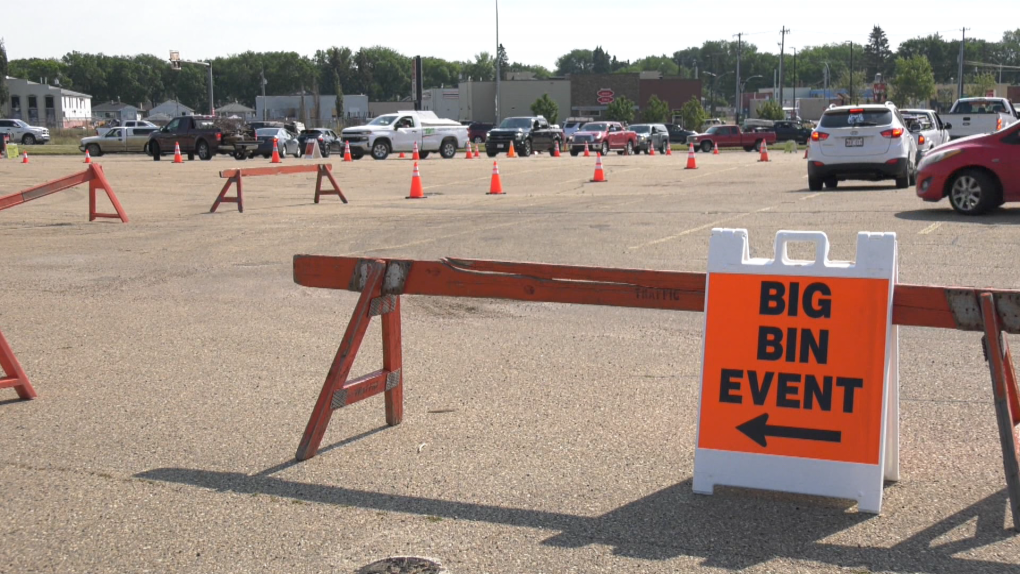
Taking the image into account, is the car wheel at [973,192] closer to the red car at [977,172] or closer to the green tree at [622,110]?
the red car at [977,172]

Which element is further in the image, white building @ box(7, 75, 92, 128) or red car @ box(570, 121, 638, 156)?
white building @ box(7, 75, 92, 128)

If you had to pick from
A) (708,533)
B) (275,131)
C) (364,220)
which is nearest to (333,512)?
(708,533)

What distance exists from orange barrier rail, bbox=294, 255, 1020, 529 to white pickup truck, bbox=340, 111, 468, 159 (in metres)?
36.8

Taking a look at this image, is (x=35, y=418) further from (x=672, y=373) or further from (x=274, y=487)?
(x=672, y=373)

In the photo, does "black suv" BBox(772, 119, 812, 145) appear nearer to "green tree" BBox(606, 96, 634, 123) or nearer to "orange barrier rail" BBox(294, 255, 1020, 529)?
"green tree" BBox(606, 96, 634, 123)

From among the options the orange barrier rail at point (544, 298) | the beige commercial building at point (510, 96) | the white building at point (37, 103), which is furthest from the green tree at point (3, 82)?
the orange barrier rail at point (544, 298)

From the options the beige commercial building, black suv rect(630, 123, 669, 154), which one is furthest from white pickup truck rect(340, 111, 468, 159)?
Result: the beige commercial building

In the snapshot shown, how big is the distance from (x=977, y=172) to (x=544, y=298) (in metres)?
12.1

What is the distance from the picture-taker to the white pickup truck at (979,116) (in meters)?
36.1

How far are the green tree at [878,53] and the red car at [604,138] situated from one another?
6161 inches

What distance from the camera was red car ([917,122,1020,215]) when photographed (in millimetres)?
15328

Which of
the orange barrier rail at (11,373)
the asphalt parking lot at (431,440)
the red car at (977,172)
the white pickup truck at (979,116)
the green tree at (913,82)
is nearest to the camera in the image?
the asphalt parking lot at (431,440)

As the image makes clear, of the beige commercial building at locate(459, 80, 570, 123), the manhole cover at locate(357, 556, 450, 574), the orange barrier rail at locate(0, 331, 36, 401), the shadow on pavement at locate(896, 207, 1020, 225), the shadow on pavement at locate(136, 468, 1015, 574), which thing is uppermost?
the beige commercial building at locate(459, 80, 570, 123)

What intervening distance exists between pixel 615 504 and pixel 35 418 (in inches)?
144
